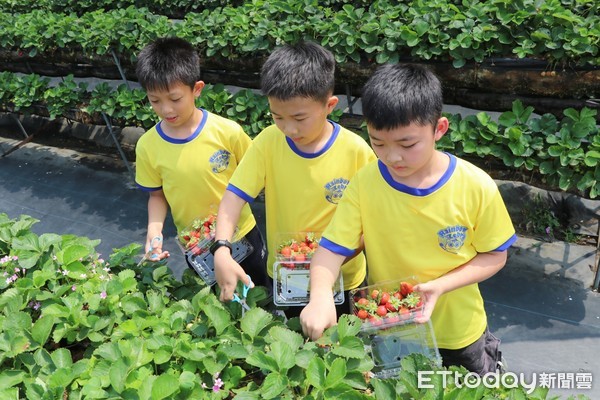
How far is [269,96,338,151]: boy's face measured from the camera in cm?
186

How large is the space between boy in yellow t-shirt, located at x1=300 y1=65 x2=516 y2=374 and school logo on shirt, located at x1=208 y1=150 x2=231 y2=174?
2.91 ft

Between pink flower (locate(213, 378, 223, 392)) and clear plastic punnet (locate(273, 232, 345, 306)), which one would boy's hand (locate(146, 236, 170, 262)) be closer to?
clear plastic punnet (locate(273, 232, 345, 306))

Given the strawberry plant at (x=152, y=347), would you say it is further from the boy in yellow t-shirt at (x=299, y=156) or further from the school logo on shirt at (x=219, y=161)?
the school logo on shirt at (x=219, y=161)

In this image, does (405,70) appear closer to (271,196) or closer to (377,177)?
(377,177)

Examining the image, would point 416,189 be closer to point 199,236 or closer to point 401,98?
point 401,98

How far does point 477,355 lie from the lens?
2002 mm

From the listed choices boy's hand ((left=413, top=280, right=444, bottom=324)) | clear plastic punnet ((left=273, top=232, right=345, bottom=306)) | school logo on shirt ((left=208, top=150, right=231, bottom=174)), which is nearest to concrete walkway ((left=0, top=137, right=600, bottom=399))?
boy's hand ((left=413, top=280, right=444, bottom=324))

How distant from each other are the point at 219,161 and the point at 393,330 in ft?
4.37

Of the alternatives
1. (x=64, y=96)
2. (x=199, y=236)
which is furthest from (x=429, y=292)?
(x=64, y=96)

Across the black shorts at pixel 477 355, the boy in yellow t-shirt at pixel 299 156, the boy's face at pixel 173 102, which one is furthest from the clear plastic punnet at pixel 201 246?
the black shorts at pixel 477 355

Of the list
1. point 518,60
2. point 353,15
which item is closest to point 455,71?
point 518,60

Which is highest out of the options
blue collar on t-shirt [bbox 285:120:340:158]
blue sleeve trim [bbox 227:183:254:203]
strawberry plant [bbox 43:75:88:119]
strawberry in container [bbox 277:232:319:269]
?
blue collar on t-shirt [bbox 285:120:340:158]

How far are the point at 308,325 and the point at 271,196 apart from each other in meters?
0.87

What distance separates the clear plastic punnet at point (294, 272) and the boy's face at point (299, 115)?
0.38m
